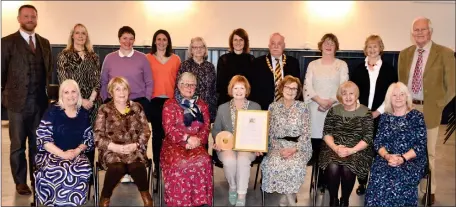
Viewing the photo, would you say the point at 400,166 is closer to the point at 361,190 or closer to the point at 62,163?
the point at 361,190

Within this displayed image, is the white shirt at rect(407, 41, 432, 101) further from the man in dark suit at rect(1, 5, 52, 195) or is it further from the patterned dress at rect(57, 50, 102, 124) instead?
the man in dark suit at rect(1, 5, 52, 195)

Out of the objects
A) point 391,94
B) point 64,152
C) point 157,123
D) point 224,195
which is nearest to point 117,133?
point 64,152

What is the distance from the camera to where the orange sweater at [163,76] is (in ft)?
15.9

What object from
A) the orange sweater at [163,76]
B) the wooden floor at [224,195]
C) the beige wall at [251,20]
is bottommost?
the wooden floor at [224,195]

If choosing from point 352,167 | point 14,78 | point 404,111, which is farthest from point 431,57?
point 14,78

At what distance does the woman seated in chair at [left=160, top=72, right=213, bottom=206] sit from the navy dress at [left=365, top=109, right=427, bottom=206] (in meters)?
1.47

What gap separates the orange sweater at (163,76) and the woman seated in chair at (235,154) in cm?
76

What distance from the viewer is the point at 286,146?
4234mm

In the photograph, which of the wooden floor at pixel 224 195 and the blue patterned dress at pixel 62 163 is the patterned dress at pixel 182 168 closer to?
the wooden floor at pixel 224 195

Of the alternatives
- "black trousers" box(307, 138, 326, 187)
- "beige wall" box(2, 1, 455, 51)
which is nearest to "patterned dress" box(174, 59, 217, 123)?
"black trousers" box(307, 138, 326, 187)

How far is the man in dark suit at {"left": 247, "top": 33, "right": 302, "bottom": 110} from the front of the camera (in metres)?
4.73

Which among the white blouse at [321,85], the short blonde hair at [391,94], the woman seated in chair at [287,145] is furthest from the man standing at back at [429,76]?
the woman seated in chair at [287,145]

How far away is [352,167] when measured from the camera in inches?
156

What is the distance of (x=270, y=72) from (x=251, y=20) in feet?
16.9
